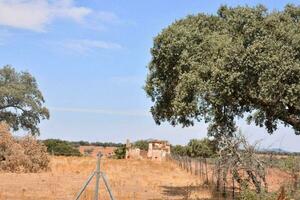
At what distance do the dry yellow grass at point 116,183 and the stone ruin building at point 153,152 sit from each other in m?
8.00

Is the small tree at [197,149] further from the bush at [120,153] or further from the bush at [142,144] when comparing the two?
the bush at [120,153]

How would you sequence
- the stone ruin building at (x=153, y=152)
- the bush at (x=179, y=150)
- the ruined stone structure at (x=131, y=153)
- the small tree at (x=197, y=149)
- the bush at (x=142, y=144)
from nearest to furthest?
the stone ruin building at (x=153, y=152), the ruined stone structure at (x=131, y=153), the small tree at (x=197, y=149), the bush at (x=179, y=150), the bush at (x=142, y=144)

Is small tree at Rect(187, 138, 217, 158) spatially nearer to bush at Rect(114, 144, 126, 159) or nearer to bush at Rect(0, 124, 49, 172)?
bush at Rect(114, 144, 126, 159)

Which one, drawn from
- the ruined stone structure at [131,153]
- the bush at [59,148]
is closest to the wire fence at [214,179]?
the ruined stone structure at [131,153]

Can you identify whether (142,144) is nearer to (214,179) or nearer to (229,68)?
(214,179)

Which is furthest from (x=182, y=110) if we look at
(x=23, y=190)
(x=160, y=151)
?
(x=160, y=151)

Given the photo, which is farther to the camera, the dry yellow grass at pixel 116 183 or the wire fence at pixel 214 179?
the wire fence at pixel 214 179

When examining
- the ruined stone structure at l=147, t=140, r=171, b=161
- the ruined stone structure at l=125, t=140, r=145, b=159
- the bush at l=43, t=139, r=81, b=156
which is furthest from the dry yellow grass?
the bush at l=43, t=139, r=81, b=156

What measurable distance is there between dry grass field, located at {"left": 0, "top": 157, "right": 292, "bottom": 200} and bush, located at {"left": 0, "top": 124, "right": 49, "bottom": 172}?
1119 millimetres

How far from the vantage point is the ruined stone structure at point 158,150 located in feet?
167

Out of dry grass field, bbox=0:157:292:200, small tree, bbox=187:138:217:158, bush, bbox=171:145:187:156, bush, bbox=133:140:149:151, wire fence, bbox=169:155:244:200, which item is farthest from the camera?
bush, bbox=133:140:149:151

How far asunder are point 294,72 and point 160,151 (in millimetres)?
33827

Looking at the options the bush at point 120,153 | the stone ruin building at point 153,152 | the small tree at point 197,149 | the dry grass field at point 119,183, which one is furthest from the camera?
the small tree at point 197,149

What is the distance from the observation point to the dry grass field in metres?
22.4
